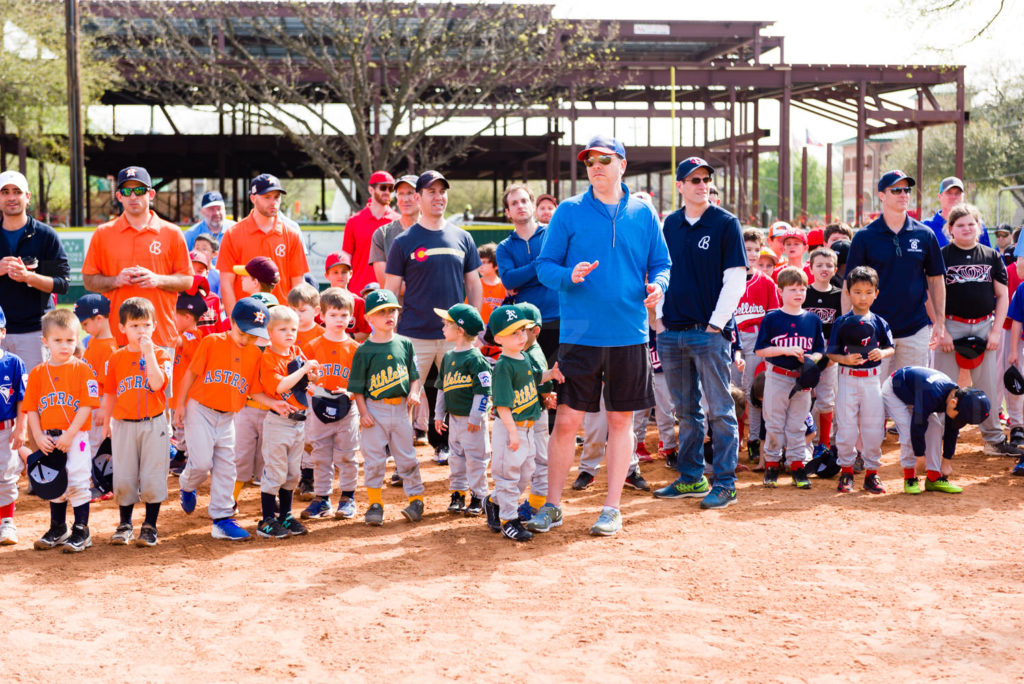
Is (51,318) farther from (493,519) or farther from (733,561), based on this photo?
(733,561)

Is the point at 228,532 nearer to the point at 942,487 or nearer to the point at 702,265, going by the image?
the point at 702,265

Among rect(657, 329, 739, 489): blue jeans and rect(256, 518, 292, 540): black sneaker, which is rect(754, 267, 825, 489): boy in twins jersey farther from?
rect(256, 518, 292, 540): black sneaker

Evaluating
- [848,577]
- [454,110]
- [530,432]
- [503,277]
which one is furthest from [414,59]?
[848,577]

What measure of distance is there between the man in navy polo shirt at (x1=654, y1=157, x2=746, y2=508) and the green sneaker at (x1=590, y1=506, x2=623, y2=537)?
93 centimetres

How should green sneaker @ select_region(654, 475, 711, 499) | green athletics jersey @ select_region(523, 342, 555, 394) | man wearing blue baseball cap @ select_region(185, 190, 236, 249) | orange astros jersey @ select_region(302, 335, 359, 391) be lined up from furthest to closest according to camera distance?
man wearing blue baseball cap @ select_region(185, 190, 236, 249) < green sneaker @ select_region(654, 475, 711, 499) < orange astros jersey @ select_region(302, 335, 359, 391) < green athletics jersey @ select_region(523, 342, 555, 394)

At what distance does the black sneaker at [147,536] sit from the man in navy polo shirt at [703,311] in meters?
3.56

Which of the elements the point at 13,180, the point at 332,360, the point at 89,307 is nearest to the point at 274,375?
the point at 332,360

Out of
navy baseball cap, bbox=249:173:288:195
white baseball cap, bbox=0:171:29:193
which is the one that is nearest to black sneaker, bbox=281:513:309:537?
navy baseball cap, bbox=249:173:288:195

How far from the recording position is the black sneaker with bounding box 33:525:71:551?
604cm

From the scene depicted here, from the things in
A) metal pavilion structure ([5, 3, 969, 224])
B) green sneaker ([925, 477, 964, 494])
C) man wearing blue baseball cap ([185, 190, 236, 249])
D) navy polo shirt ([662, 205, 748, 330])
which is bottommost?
green sneaker ([925, 477, 964, 494])

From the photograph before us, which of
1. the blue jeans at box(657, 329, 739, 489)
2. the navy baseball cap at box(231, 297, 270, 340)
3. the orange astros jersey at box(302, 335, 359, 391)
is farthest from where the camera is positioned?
the blue jeans at box(657, 329, 739, 489)

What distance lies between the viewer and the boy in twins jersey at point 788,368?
762 centimetres

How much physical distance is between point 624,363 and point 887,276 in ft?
9.46

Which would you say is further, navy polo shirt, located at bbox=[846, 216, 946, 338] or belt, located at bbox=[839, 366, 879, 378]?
navy polo shirt, located at bbox=[846, 216, 946, 338]
